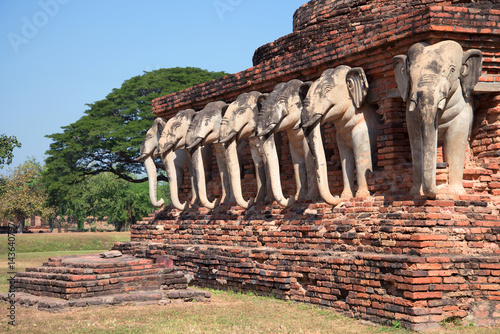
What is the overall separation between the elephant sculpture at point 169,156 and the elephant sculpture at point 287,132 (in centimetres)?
295

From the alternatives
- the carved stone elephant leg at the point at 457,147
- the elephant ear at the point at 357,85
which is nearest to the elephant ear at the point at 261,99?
the elephant ear at the point at 357,85

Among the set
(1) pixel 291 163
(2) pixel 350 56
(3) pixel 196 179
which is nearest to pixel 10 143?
(3) pixel 196 179

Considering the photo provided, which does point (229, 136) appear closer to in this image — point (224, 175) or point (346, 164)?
point (224, 175)

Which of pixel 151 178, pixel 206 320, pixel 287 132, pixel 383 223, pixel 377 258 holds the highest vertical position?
pixel 287 132

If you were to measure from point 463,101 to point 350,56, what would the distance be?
5.90 feet

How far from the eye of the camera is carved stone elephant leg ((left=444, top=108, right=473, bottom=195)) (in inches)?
314

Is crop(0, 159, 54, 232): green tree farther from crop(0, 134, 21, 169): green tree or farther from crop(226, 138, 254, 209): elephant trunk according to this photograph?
crop(226, 138, 254, 209): elephant trunk

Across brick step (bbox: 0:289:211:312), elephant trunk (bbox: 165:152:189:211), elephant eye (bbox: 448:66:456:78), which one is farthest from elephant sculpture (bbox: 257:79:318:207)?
elephant trunk (bbox: 165:152:189:211)

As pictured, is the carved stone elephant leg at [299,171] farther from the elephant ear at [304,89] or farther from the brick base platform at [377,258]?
the elephant ear at [304,89]

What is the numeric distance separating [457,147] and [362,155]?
1.40 metres

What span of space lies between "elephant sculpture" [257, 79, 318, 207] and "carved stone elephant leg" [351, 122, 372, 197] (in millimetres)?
1012

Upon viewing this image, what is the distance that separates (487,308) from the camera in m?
7.12

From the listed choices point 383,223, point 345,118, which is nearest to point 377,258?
point 383,223

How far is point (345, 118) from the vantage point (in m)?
9.16
